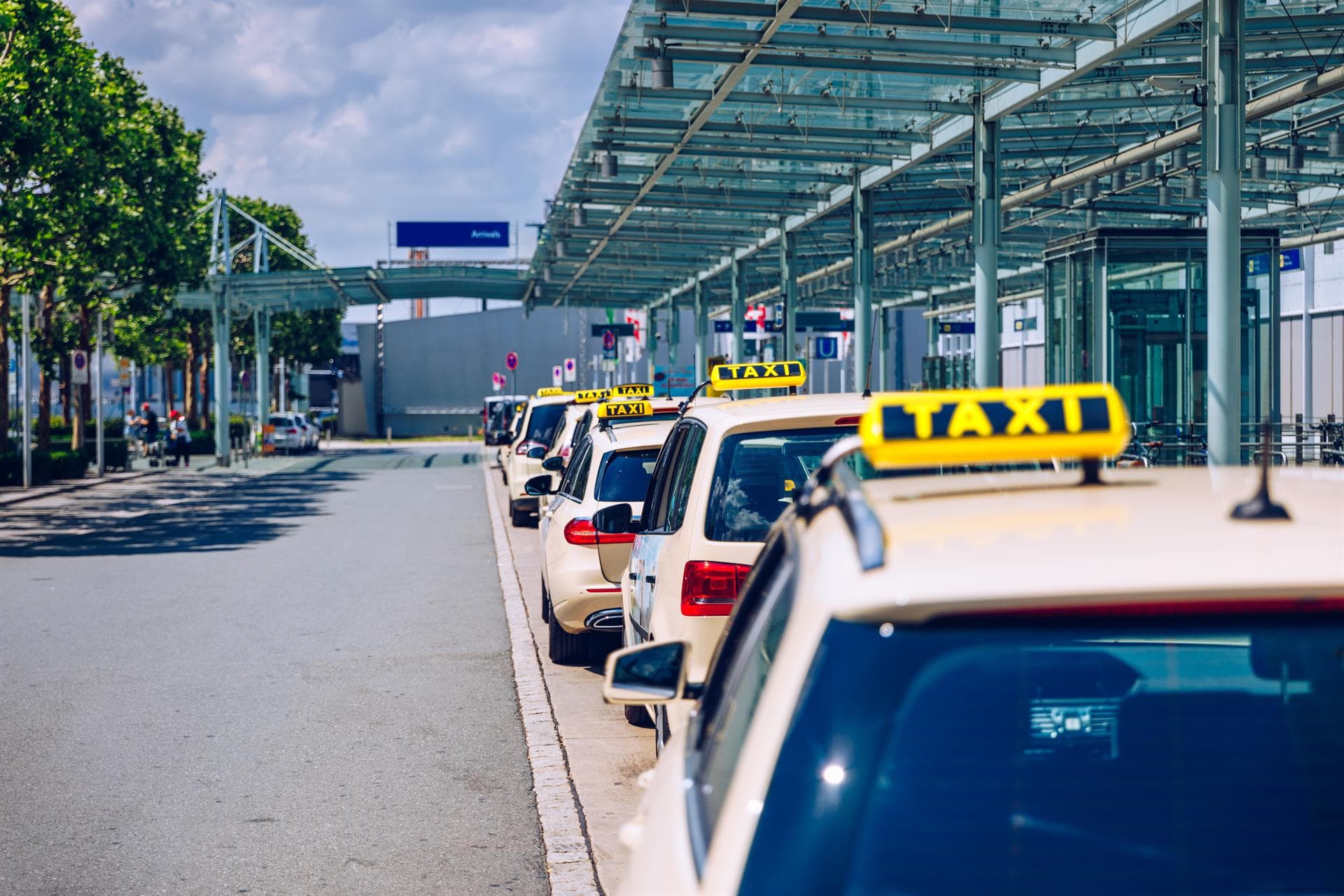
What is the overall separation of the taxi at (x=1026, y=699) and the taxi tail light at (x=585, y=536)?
742 centimetres

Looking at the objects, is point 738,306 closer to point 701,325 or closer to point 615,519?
point 701,325

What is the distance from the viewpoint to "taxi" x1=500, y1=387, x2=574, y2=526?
21797 mm

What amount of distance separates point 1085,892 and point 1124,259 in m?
18.5

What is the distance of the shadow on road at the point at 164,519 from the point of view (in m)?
19.3

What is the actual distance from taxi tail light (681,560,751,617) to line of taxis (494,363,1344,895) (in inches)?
132

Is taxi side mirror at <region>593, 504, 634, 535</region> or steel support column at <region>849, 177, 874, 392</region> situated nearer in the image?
taxi side mirror at <region>593, 504, 634, 535</region>

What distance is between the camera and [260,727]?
8.16 metres

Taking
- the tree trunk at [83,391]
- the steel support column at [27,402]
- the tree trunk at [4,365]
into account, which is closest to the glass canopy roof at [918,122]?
the steel support column at [27,402]

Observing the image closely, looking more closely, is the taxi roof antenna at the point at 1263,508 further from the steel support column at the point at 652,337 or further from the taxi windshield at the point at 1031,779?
the steel support column at the point at 652,337

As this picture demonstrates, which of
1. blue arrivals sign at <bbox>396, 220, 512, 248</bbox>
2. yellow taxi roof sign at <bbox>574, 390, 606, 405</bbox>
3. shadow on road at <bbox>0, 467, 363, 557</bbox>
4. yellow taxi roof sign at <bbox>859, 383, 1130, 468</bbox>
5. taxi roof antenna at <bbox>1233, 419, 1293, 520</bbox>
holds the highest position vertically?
blue arrivals sign at <bbox>396, 220, 512, 248</bbox>

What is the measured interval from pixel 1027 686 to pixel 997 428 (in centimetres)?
40

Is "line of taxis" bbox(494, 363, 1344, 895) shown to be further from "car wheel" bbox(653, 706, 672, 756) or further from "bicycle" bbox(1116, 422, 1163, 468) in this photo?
"bicycle" bbox(1116, 422, 1163, 468)

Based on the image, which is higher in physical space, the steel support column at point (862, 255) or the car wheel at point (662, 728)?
the steel support column at point (862, 255)

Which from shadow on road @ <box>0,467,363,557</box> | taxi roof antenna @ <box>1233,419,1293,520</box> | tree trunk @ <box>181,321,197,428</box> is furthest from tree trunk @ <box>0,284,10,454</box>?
taxi roof antenna @ <box>1233,419,1293,520</box>
